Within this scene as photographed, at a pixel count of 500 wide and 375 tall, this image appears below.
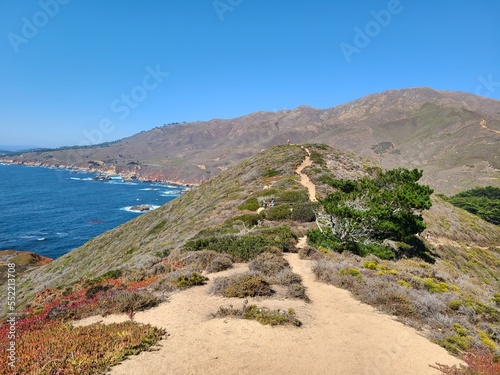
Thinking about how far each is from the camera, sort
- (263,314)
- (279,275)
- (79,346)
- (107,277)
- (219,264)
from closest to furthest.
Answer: (79,346), (263,314), (279,275), (219,264), (107,277)

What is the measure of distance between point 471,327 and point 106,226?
85828mm

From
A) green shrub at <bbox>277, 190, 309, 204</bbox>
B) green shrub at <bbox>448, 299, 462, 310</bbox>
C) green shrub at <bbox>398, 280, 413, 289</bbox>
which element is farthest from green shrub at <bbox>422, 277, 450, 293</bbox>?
green shrub at <bbox>277, 190, 309, 204</bbox>

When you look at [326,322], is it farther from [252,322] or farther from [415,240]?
[415,240]

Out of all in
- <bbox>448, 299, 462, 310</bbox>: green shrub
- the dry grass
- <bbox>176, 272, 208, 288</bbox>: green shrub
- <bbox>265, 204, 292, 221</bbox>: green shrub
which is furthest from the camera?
<bbox>265, 204, 292, 221</bbox>: green shrub

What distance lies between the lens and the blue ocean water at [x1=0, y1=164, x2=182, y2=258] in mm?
67562

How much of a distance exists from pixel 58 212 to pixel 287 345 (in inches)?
4151

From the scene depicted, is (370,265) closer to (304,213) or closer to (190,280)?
(190,280)

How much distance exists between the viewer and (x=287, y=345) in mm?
8562

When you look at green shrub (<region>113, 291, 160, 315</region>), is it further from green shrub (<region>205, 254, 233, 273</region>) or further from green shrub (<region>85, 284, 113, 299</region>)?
green shrub (<region>205, 254, 233, 273</region>)

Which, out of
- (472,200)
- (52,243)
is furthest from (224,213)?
(472,200)

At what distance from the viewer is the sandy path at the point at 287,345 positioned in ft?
24.7

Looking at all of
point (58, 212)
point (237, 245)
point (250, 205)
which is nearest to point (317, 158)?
point (250, 205)

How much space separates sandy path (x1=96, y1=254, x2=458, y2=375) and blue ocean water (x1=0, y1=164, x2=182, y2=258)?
6194 cm

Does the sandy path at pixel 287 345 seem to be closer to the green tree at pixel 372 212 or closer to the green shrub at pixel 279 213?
the green tree at pixel 372 212
